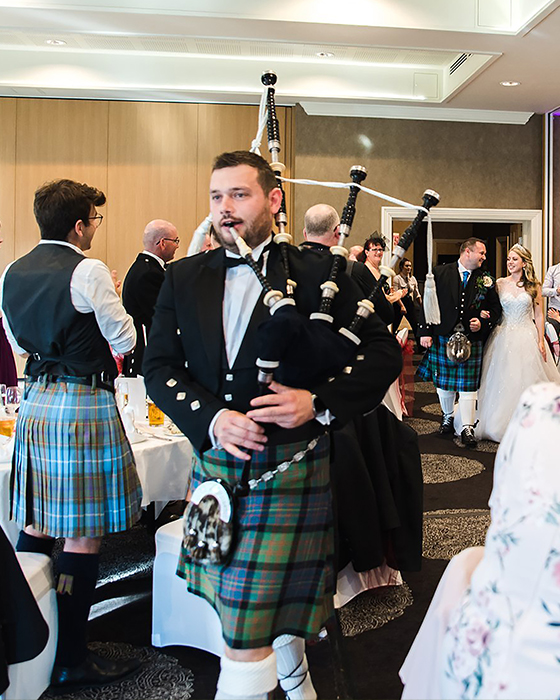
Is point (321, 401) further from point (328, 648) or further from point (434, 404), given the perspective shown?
point (434, 404)

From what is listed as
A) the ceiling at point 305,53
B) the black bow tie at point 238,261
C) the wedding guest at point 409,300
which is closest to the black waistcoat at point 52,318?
the black bow tie at point 238,261

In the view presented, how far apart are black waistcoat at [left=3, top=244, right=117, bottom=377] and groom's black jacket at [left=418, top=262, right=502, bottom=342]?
151 inches

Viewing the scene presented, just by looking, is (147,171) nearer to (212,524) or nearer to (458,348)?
(458,348)

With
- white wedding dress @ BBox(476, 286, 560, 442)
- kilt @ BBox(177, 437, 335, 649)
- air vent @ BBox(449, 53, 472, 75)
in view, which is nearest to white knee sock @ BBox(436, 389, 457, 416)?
white wedding dress @ BBox(476, 286, 560, 442)

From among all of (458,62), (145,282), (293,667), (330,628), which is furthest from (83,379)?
(458,62)

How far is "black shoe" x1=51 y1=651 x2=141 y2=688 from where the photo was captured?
1995mm

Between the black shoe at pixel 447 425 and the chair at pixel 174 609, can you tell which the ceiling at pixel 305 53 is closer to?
the black shoe at pixel 447 425

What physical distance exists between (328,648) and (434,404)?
18.4 feet

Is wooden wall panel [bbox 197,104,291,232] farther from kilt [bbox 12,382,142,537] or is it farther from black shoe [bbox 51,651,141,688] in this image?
black shoe [bbox 51,651,141,688]

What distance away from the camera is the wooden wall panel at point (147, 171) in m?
7.52

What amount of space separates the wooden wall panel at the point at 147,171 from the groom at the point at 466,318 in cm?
319

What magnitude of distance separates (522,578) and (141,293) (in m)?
3.16

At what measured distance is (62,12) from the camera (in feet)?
16.4

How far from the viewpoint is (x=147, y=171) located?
7.60 meters
